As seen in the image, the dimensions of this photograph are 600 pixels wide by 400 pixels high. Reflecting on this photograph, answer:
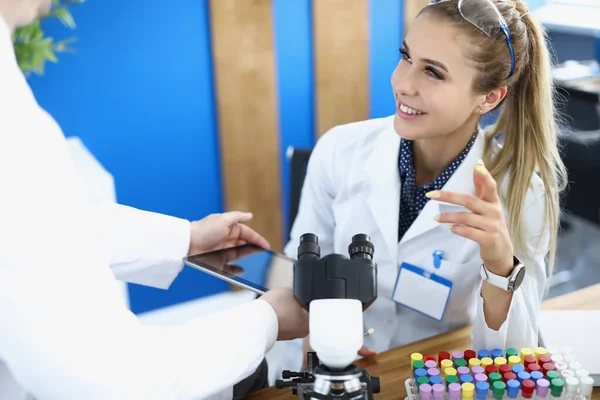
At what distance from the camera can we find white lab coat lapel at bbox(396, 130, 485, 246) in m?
1.70

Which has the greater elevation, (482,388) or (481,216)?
(481,216)

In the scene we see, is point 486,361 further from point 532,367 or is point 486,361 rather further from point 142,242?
point 142,242

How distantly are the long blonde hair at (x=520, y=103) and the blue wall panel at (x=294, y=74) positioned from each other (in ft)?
5.45

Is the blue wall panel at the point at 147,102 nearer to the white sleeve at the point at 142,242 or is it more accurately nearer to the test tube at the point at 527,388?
the white sleeve at the point at 142,242

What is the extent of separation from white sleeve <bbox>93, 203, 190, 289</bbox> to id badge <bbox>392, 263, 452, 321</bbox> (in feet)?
1.76

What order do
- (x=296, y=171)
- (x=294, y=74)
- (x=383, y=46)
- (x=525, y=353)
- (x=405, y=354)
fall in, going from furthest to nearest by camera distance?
(x=383, y=46) → (x=294, y=74) → (x=296, y=171) → (x=405, y=354) → (x=525, y=353)

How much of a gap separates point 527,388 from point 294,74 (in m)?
2.41

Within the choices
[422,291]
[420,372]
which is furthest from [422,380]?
[422,291]

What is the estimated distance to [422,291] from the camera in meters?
1.67

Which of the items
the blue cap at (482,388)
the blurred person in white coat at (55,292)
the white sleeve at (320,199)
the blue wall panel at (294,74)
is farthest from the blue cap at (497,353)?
the blue wall panel at (294,74)

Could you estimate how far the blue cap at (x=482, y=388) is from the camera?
1.20 metres

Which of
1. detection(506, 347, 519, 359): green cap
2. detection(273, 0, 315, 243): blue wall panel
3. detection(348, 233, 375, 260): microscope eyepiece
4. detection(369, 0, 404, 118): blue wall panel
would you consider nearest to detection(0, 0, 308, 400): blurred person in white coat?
detection(348, 233, 375, 260): microscope eyepiece

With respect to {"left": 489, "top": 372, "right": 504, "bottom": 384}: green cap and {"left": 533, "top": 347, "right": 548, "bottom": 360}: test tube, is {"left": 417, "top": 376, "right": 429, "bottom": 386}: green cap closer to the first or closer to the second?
{"left": 489, "top": 372, "right": 504, "bottom": 384}: green cap

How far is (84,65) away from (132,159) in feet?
1.52
